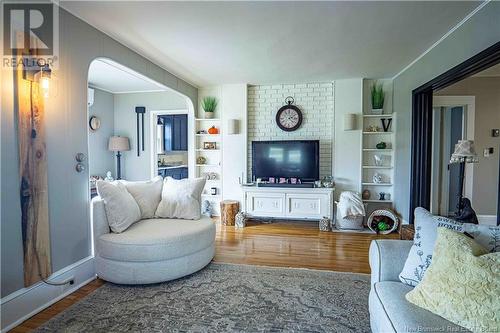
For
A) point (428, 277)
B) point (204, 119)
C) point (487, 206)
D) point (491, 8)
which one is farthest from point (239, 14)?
point (487, 206)

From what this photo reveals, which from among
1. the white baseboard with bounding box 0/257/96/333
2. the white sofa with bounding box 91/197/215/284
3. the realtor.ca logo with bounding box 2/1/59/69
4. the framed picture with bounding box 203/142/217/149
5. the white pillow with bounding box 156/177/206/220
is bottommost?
the white baseboard with bounding box 0/257/96/333

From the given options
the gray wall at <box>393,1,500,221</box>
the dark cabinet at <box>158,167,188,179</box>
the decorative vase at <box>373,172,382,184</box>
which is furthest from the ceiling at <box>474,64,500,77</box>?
the dark cabinet at <box>158,167,188,179</box>

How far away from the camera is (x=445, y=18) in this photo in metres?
2.51

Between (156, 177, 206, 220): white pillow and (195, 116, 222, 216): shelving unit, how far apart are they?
2032 mm

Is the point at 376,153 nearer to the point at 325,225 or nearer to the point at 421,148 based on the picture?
the point at 421,148

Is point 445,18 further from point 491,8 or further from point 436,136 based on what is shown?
point 436,136

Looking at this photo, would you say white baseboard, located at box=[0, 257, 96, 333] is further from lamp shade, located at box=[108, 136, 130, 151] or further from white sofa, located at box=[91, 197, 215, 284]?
lamp shade, located at box=[108, 136, 130, 151]

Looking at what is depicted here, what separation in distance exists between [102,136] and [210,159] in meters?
2.26

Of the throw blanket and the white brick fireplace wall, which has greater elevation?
the white brick fireplace wall

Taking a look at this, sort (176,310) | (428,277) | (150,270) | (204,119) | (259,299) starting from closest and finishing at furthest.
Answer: (428,277)
(176,310)
(259,299)
(150,270)
(204,119)

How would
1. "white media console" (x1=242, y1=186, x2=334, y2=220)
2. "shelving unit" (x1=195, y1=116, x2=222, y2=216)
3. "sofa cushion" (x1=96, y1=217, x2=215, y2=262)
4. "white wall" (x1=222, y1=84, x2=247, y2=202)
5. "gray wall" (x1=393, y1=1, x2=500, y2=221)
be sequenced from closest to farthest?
"gray wall" (x1=393, y1=1, x2=500, y2=221) < "sofa cushion" (x1=96, y1=217, x2=215, y2=262) < "white media console" (x1=242, y1=186, x2=334, y2=220) < "white wall" (x1=222, y1=84, x2=247, y2=202) < "shelving unit" (x1=195, y1=116, x2=222, y2=216)

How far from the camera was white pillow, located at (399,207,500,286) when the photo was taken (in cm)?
144

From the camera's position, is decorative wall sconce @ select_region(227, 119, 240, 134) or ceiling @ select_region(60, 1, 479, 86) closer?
ceiling @ select_region(60, 1, 479, 86)

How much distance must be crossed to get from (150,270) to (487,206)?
17.6 feet
